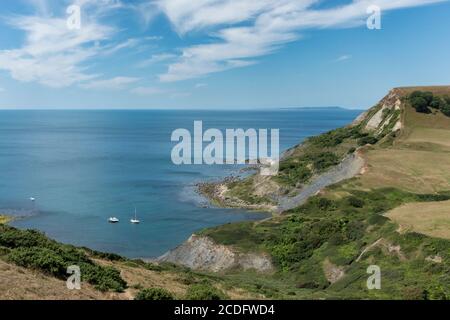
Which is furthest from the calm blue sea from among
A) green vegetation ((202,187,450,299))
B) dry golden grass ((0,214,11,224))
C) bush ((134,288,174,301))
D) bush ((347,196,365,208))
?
bush ((134,288,174,301))

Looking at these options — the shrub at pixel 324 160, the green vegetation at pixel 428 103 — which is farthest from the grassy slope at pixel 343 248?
the green vegetation at pixel 428 103

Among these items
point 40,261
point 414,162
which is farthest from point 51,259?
point 414,162

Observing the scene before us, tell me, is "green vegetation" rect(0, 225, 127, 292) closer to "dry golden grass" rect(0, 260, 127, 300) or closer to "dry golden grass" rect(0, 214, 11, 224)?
"dry golden grass" rect(0, 260, 127, 300)

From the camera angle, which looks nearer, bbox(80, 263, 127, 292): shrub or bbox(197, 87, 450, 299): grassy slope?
bbox(80, 263, 127, 292): shrub

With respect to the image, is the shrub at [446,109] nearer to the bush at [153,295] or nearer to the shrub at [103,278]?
the shrub at [103,278]

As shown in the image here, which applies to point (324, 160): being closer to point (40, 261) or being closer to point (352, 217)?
point (352, 217)

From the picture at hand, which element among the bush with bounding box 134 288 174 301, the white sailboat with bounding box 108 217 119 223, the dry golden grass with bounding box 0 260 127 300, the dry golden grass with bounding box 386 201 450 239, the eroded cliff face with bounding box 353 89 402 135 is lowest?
the white sailboat with bounding box 108 217 119 223
